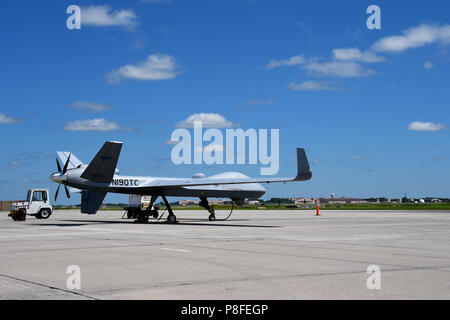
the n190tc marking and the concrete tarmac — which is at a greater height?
the n190tc marking

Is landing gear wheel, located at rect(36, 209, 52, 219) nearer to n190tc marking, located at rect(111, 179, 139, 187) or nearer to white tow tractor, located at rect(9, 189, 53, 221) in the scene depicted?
white tow tractor, located at rect(9, 189, 53, 221)

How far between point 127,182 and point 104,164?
11.6 feet

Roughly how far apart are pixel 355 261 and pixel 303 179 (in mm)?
16654

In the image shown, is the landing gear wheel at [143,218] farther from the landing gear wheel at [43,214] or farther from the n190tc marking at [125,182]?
the landing gear wheel at [43,214]

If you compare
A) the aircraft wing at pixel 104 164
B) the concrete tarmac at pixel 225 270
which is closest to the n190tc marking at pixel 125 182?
the aircraft wing at pixel 104 164

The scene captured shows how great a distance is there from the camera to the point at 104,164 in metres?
32.5

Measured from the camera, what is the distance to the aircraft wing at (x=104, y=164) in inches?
1251

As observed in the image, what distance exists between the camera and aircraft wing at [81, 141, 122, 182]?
31.8m

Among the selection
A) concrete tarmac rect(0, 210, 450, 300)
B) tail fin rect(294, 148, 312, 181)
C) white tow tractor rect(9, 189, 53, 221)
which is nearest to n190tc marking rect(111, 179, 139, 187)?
white tow tractor rect(9, 189, 53, 221)

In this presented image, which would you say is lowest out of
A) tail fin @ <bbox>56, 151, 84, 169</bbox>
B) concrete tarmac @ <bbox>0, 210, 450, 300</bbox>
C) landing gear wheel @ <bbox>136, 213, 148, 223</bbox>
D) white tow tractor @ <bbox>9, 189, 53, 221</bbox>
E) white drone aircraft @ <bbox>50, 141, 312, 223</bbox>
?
concrete tarmac @ <bbox>0, 210, 450, 300</bbox>

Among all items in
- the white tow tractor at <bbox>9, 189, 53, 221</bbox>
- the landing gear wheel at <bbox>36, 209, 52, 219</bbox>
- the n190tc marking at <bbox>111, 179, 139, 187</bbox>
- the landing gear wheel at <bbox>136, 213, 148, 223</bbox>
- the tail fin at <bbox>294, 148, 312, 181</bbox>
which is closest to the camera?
the tail fin at <bbox>294, 148, 312, 181</bbox>
